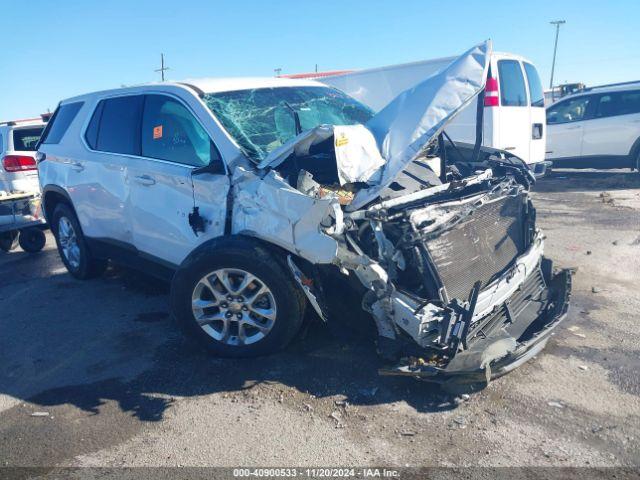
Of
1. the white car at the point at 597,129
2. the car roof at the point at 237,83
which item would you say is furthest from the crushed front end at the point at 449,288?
the white car at the point at 597,129

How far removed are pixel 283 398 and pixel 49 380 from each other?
1758 mm

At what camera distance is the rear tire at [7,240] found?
757cm

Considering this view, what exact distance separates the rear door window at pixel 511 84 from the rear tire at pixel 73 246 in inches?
257

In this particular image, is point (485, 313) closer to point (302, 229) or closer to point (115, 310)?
point (302, 229)

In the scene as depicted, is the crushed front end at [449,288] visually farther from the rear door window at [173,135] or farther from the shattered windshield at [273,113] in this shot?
the rear door window at [173,135]

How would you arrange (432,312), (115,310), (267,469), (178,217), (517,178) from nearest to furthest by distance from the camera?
(267,469), (432,312), (178,217), (517,178), (115,310)

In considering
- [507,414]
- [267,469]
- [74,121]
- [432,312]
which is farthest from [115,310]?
[507,414]

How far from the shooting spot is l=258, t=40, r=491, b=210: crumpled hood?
3430 millimetres

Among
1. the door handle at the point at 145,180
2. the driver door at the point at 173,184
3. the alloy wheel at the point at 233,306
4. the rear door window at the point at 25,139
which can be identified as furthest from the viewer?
the rear door window at the point at 25,139

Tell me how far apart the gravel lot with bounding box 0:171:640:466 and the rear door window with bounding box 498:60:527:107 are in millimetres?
4633

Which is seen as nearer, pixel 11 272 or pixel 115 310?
pixel 115 310

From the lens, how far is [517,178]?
457 cm

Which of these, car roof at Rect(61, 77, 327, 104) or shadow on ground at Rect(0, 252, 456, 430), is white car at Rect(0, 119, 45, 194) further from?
shadow on ground at Rect(0, 252, 456, 430)

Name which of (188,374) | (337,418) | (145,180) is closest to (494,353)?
(337,418)
